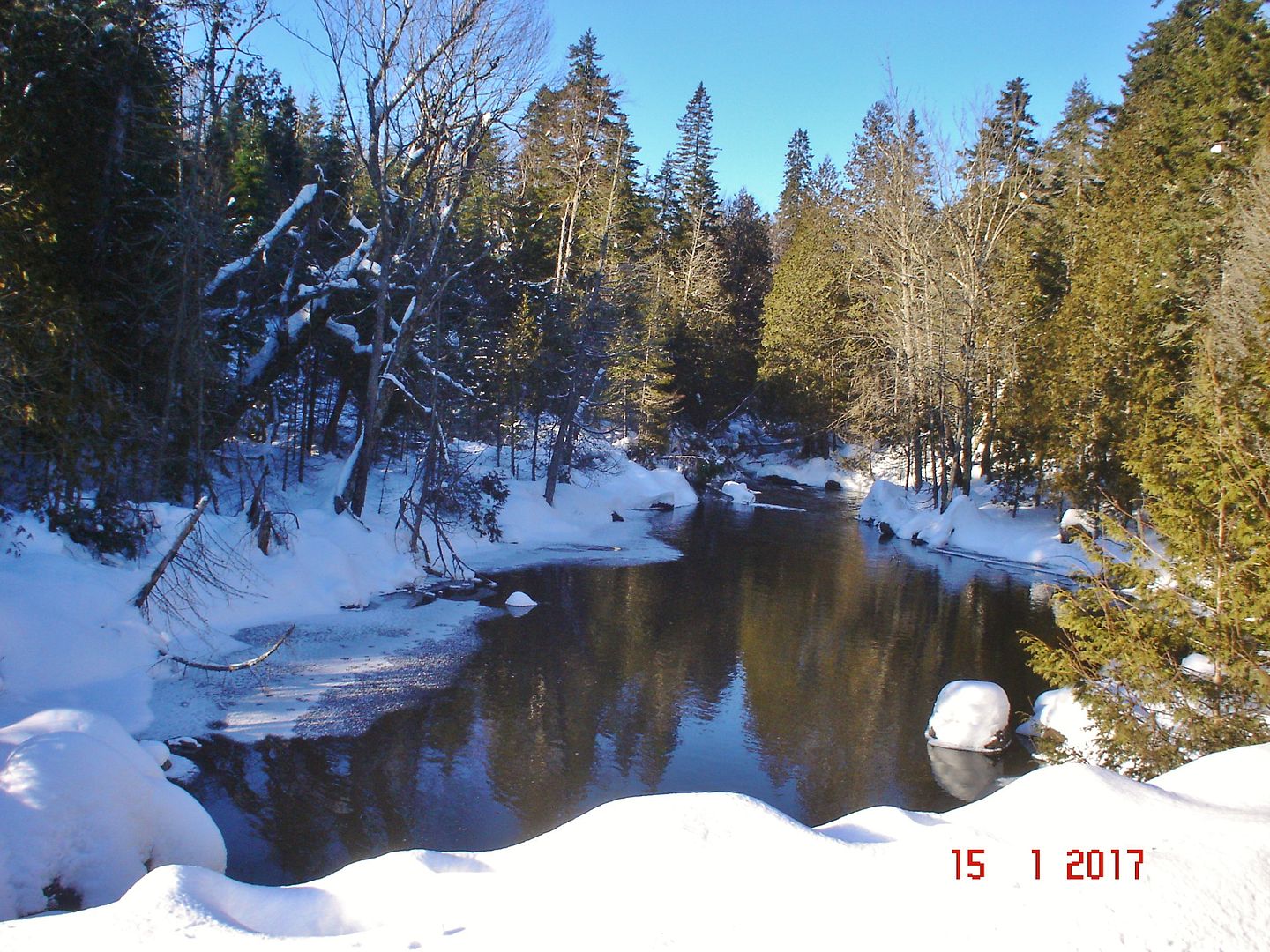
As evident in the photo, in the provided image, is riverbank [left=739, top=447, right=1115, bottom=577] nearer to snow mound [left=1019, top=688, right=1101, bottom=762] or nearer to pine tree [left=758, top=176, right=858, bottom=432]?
pine tree [left=758, top=176, right=858, bottom=432]

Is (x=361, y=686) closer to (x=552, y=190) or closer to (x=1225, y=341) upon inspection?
(x=1225, y=341)

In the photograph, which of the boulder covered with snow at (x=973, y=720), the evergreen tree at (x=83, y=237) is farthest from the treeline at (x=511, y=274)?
the boulder covered with snow at (x=973, y=720)

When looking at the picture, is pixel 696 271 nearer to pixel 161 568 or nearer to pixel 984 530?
pixel 984 530

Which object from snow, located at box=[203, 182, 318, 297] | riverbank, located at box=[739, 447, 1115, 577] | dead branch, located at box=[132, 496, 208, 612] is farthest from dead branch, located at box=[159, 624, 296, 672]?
riverbank, located at box=[739, 447, 1115, 577]

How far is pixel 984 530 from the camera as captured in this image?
26.5 metres

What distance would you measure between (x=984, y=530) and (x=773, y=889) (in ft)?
83.2

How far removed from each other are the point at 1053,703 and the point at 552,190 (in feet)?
94.8

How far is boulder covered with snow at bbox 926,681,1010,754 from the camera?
403 inches

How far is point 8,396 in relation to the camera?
27.3 feet

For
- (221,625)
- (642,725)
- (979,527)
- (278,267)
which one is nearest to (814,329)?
(979,527)

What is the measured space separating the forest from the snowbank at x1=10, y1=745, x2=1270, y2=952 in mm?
4095

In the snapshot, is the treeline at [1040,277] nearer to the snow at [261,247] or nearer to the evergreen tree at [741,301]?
the evergreen tree at [741,301]

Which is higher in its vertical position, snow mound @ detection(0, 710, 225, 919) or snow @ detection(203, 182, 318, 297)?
snow @ detection(203, 182, 318, 297)

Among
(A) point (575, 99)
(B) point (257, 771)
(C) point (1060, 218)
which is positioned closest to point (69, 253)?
(B) point (257, 771)
